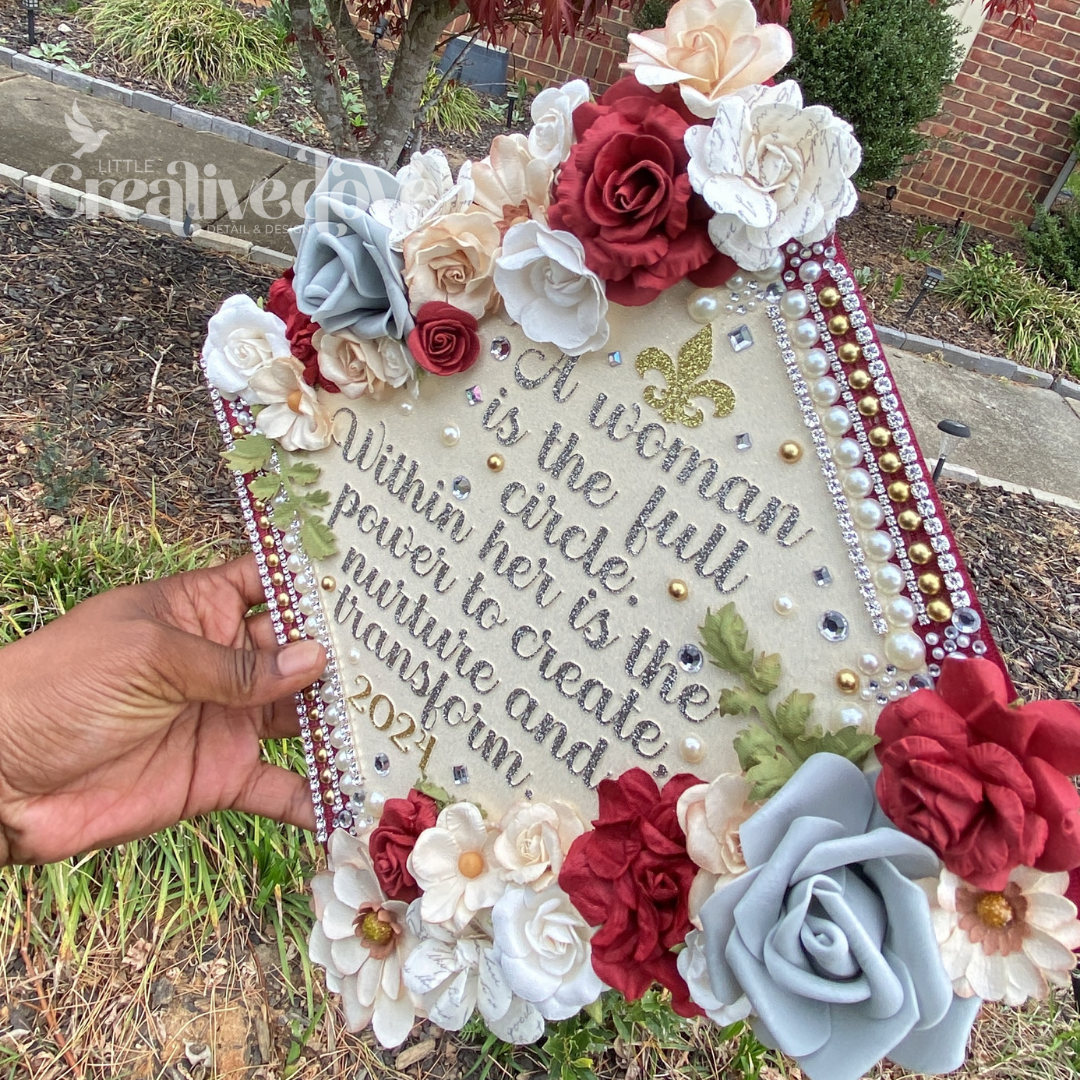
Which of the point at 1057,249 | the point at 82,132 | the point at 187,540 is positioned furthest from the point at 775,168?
the point at 1057,249

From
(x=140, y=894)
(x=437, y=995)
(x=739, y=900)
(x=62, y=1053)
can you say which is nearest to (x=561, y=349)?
(x=739, y=900)

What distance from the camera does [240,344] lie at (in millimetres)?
1344

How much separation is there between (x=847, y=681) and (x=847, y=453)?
0.84ft

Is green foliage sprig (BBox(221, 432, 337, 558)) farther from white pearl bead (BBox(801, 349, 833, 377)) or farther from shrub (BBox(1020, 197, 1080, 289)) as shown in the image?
shrub (BBox(1020, 197, 1080, 289))

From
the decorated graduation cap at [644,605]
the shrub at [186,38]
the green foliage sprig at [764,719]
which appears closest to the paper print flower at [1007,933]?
the decorated graduation cap at [644,605]

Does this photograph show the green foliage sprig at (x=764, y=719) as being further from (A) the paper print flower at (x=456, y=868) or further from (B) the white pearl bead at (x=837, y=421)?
(A) the paper print flower at (x=456, y=868)

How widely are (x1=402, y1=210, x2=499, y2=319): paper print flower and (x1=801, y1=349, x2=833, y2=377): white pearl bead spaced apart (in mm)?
460

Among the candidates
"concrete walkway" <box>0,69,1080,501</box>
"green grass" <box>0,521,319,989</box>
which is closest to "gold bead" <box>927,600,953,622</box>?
"green grass" <box>0,521,319,989</box>

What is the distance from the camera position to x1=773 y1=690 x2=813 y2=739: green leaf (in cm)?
89

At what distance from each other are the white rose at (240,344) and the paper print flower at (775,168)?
774mm

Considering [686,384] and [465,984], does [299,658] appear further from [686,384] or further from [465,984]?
[686,384]

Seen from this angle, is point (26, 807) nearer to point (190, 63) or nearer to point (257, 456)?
point (257, 456)

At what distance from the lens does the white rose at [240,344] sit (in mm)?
1339

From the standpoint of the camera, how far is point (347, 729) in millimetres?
1268
